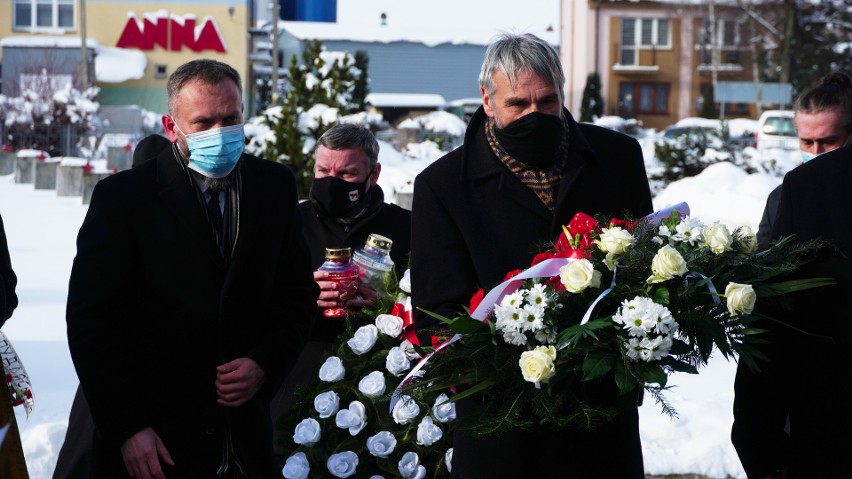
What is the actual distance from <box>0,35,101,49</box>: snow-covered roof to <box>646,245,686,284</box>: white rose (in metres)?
45.6

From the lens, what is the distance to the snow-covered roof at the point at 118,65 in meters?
45.7

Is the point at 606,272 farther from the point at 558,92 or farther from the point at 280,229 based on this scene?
the point at 280,229

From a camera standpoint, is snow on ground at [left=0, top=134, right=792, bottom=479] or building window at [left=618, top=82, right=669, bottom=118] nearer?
snow on ground at [left=0, top=134, right=792, bottom=479]

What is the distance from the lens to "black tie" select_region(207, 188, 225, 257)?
3.49m

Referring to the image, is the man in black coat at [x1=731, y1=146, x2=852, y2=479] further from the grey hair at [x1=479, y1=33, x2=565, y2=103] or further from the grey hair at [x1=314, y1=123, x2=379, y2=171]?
the grey hair at [x1=314, y1=123, x2=379, y2=171]

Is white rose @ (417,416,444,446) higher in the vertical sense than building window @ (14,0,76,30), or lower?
lower

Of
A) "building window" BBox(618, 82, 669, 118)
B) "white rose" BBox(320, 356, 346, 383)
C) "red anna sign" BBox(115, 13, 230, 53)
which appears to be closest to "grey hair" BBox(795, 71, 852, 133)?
"white rose" BBox(320, 356, 346, 383)

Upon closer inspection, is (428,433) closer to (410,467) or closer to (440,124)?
(410,467)

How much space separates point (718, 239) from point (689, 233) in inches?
2.9

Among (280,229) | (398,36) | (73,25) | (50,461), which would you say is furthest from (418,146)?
(398,36)

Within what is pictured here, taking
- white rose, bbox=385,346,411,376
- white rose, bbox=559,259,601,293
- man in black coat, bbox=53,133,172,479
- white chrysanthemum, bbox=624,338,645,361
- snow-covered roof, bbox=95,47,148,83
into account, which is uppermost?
snow-covered roof, bbox=95,47,148,83

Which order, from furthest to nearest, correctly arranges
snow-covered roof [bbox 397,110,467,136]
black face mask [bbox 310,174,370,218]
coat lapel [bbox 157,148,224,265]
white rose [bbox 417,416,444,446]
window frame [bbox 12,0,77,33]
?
window frame [bbox 12,0,77,33]
snow-covered roof [bbox 397,110,467,136]
black face mask [bbox 310,174,370,218]
white rose [bbox 417,416,444,446]
coat lapel [bbox 157,148,224,265]

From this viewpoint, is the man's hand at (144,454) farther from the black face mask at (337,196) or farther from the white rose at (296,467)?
the black face mask at (337,196)

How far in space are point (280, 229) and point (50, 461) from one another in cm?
275
